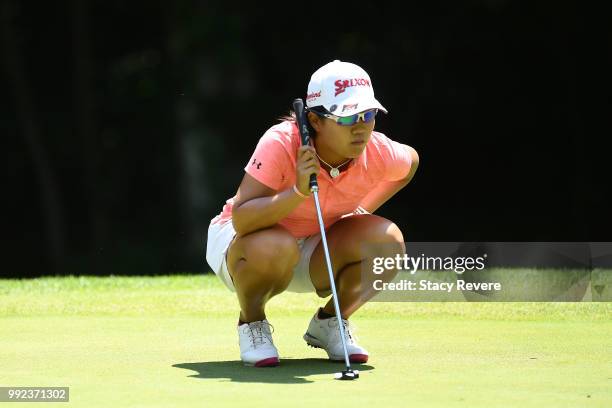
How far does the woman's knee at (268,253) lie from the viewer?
422cm

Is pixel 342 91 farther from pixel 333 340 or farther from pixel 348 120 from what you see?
pixel 333 340

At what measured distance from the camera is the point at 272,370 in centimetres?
412

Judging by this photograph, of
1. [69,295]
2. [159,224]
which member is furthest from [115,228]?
[69,295]

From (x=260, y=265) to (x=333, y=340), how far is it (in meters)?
0.42

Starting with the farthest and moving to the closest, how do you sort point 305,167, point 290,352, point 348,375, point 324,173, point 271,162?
1. point 290,352
2. point 324,173
3. point 271,162
4. point 305,167
5. point 348,375

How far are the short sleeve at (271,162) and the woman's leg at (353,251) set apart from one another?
374mm

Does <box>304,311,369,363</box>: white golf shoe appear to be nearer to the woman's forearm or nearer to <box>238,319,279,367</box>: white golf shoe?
<box>238,319,279,367</box>: white golf shoe

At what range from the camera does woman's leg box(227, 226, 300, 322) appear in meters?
4.23

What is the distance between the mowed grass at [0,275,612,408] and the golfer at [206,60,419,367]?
0.64 ft

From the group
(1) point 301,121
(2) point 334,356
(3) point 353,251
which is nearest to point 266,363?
(2) point 334,356

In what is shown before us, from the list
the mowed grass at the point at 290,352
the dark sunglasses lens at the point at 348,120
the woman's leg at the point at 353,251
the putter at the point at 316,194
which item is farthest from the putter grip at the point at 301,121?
the mowed grass at the point at 290,352

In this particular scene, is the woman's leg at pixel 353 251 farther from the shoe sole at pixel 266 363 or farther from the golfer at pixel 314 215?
the shoe sole at pixel 266 363

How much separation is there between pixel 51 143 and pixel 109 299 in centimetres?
970

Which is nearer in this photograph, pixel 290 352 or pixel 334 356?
pixel 334 356
